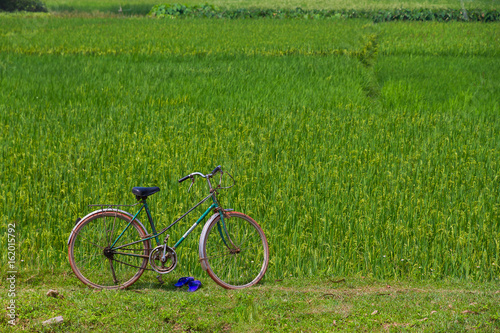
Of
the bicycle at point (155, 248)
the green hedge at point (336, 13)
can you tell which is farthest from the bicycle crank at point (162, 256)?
the green hedge at point (336, 13)

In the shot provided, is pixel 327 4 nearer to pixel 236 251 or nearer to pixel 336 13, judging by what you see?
pixel 336 13

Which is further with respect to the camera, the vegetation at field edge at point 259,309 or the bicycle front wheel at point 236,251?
the bicycle front wheel at point 236,251

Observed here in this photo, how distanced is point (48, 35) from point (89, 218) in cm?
1756

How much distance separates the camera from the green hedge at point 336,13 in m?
31.5

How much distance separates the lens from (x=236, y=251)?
3.63m

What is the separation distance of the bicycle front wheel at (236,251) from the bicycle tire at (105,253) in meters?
0.46

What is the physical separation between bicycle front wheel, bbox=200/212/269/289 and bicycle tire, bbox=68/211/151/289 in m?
0.46

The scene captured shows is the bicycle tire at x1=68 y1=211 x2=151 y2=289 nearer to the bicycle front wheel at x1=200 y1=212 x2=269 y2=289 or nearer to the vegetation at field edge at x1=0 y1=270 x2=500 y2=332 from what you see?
the vegetation at field edge at x1=0 y1=270 x2=500 y2=332

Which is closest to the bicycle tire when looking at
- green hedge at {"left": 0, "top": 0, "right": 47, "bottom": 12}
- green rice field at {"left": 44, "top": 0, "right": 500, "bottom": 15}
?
green rice field at {"left": 44, "top": 0, "right": 500, "bottom": 15}

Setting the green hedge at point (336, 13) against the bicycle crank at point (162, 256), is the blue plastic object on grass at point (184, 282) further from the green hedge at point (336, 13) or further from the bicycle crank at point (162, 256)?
A: the green hedge at point (336, 13)

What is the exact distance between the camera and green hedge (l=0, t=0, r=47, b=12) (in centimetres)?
3425

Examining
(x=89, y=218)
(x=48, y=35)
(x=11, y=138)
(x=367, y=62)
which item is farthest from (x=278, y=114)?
(x=48, y=35)

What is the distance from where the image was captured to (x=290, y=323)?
3.04 metres

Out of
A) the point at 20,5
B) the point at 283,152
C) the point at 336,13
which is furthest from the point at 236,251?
the point at 20,5
